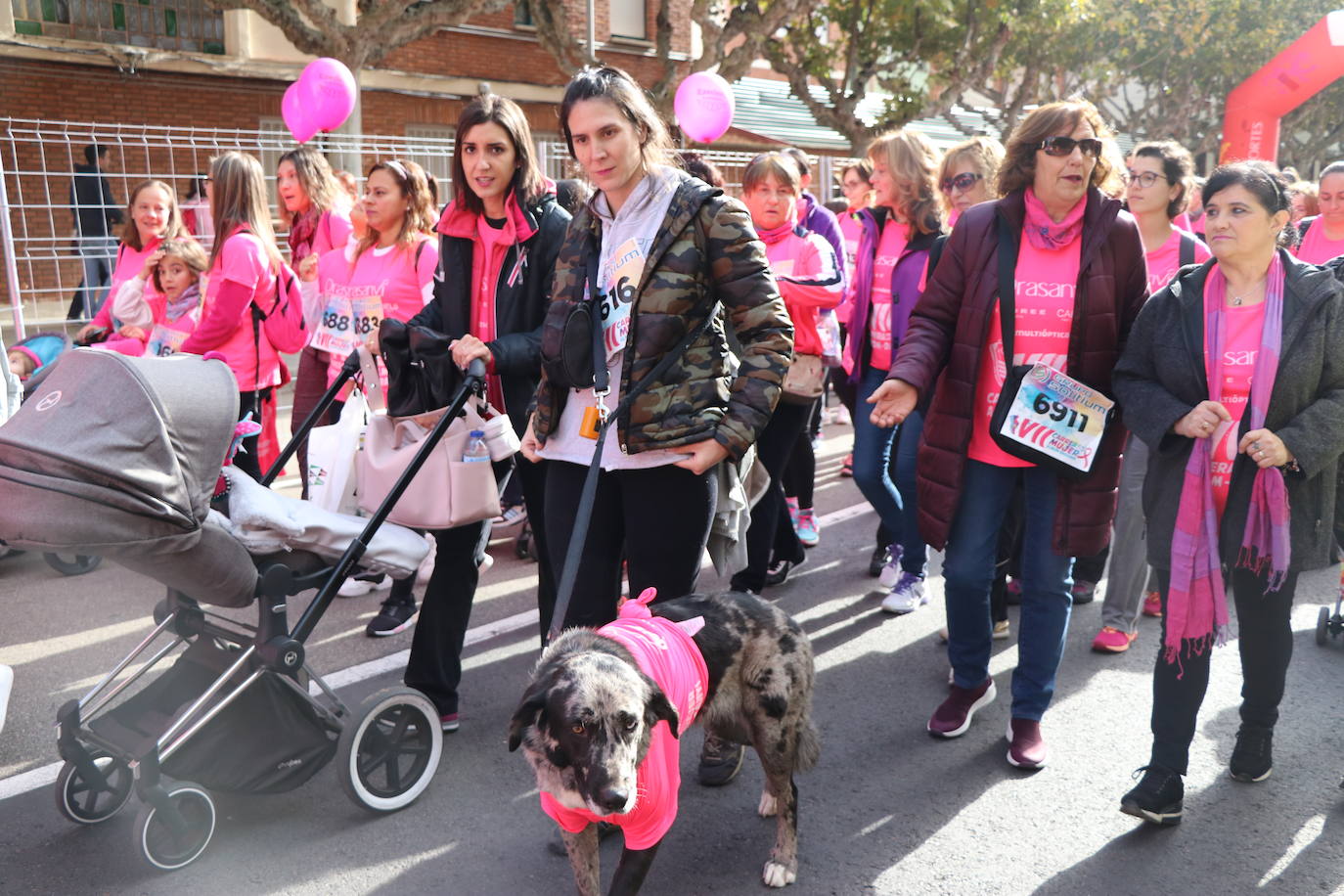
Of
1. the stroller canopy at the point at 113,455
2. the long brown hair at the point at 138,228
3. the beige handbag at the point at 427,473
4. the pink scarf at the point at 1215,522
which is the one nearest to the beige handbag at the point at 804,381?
the beige handbag at the point at 427,473

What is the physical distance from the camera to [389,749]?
11.9ft

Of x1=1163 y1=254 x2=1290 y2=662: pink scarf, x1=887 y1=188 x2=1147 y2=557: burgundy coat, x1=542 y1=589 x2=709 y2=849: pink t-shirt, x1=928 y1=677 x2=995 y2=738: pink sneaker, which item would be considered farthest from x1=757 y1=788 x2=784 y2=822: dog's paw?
x1=1163 y1=254 x2=1290 y2=662: pink scarf

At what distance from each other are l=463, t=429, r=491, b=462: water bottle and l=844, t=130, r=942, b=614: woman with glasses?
2289 mm

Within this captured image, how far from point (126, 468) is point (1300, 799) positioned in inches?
149

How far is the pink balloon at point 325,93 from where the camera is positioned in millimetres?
9102

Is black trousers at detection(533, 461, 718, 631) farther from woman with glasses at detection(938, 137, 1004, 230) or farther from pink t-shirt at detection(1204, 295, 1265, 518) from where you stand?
woman with glasses at detection(938, 137, 1004, 230)

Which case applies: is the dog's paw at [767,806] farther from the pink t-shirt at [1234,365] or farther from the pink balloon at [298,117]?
the pink balloon at [298,117]

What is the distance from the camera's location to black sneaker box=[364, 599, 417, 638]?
5262 millimetres

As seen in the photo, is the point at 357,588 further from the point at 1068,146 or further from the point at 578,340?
the point at 1068,146

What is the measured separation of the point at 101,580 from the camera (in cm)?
602

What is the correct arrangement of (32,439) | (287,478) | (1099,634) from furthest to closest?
(287,478), (1099,634), (32,439)

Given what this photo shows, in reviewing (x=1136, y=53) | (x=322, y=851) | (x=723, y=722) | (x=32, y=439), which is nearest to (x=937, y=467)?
(x=723, y=722)

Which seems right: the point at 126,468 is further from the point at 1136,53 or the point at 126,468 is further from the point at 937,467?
the point at 1136,53

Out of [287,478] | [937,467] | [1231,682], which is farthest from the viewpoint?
[287,478]
